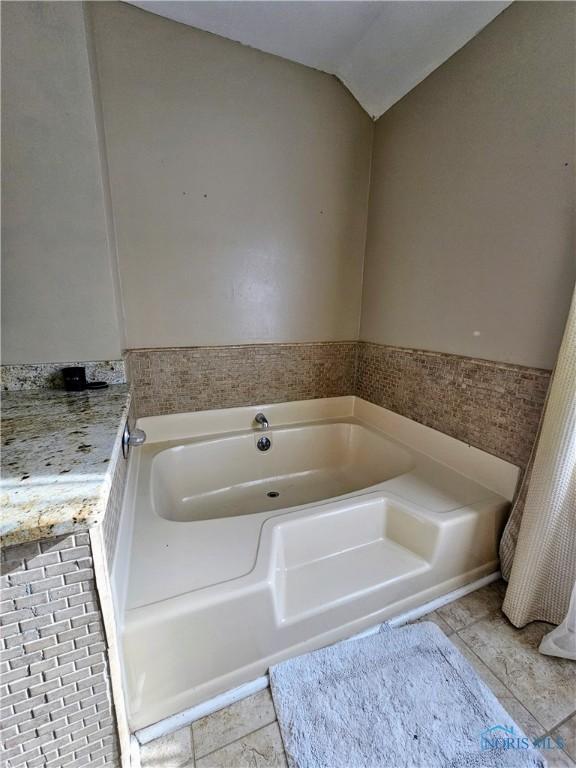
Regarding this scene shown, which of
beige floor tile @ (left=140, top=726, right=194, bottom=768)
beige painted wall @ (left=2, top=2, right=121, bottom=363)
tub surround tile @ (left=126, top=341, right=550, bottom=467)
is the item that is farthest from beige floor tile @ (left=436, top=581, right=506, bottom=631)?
beige painted wall @ (left=2, top=2, right=121, bottom=363)

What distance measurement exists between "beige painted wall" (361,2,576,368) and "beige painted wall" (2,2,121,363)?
60.7 inches

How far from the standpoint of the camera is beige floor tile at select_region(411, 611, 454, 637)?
44.6 inches

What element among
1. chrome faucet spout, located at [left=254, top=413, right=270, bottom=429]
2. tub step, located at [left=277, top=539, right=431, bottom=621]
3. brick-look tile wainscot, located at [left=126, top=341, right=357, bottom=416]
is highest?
brick-look tile wainscot, located at [left=126, top=341, right=357, bottom=416]

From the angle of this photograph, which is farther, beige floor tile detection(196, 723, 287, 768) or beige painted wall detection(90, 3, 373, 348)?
beige painted wall detection(90, 3, 373, 348)

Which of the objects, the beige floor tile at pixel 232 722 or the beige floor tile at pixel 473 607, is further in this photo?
the beige floor tile at pixel 473 607

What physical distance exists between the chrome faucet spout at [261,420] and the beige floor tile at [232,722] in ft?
4.03

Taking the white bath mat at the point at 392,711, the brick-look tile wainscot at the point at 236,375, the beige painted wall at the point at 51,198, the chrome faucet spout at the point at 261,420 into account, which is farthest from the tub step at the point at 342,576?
the beige painted wall at the point at 51,198

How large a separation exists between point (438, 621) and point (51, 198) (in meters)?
2.20

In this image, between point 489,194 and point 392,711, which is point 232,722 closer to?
point 392,711

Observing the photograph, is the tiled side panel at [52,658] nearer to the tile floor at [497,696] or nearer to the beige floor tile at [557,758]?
the tile floor at [497,696]

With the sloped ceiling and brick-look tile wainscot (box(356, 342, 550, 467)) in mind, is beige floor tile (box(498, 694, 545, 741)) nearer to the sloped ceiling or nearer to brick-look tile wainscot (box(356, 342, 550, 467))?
brick-look tile wainscot (box(356, 342, 550, 467))

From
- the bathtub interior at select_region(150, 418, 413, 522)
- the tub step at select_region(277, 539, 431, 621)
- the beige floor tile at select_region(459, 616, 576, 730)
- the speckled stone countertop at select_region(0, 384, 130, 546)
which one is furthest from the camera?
the bathtub interior at select_region(150, 418, 413, 522)

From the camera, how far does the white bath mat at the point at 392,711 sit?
2.60 ft

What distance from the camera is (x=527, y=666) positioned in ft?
3.34
